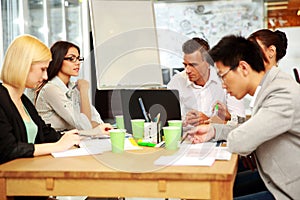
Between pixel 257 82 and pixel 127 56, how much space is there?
272 centimetres

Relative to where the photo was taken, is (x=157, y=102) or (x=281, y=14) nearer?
(x=157, y=102)

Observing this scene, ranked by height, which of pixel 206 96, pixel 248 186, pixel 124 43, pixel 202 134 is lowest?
pixel 248 186

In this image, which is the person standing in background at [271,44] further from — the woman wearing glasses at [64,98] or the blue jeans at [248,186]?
the woman wearing glasses at [64,98]

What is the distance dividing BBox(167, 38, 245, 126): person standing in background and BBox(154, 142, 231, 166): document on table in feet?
2.58

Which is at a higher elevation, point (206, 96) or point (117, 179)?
point (206, 96)

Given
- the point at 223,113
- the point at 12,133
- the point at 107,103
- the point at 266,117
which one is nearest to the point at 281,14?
the point at 107,103

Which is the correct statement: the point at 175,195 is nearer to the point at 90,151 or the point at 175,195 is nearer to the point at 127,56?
the point at 90,151

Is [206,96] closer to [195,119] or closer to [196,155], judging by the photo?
[195,119]

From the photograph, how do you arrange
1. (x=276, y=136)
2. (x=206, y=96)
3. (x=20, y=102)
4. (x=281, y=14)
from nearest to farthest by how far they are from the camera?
(x=276, y=136)
(x=20, y=102)
(x=206, y=96)
(x=281, y=14)

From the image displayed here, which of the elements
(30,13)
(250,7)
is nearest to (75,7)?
(30,13)

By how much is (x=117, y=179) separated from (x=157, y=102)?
2.46ft

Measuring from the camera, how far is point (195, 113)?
7.94ft

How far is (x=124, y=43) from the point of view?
442 centimetres

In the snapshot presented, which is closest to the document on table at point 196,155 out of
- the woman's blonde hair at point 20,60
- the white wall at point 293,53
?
the woman's blonde hair at point 20,60
